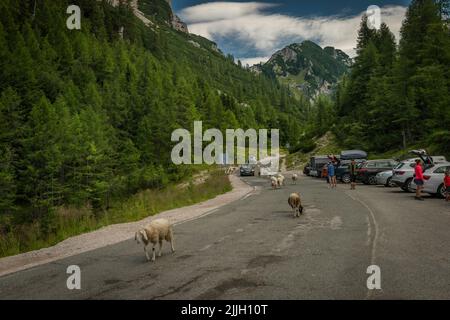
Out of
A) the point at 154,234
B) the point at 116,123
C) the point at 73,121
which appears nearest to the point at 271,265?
the point at 154,234

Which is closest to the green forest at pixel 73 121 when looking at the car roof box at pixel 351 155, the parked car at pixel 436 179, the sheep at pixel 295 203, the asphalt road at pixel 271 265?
the asphalt road at pixel 271 265

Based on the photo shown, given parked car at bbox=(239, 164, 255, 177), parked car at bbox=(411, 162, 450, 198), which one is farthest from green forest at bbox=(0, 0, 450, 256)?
parked car at bbox=(411, 162, 450, 198)

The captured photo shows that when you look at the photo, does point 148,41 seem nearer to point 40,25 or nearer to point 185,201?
point 40,25

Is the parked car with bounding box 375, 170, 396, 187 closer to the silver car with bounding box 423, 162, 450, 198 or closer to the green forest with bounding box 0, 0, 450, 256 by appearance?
the green forest with bounding box 0, 0, 450, 256

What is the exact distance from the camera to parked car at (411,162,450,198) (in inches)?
818

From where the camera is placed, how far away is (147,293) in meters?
6.36

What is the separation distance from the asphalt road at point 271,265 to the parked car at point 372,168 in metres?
19.4

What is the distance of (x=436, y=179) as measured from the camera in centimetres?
2091

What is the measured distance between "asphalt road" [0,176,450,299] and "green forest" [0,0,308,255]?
20.4ft

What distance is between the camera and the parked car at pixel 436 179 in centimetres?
2078

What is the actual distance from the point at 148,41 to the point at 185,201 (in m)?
149

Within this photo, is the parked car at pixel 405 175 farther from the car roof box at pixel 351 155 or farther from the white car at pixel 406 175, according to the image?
the car roof box at pixel 351 155

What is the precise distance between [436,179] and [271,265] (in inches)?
651
